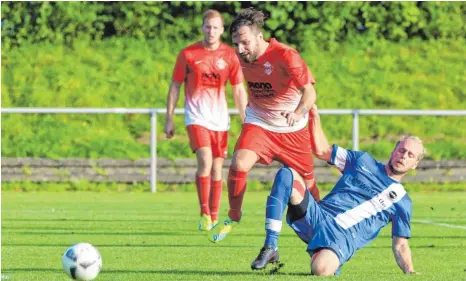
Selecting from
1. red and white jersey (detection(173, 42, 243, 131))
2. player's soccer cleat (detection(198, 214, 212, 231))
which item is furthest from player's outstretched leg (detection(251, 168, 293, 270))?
red and white jersey (detection(173, 42, 243, 131))

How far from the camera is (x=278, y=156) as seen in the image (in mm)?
11539

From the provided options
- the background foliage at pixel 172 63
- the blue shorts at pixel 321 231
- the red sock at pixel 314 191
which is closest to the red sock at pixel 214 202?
the red sock at pixel 314 191

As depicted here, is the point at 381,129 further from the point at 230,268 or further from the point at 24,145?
the point at 230,268

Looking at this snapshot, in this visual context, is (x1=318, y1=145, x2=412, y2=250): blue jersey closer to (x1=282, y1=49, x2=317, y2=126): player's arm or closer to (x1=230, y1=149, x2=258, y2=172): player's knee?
(x1=282, y1=49, x2=317, y2=126): player's arm

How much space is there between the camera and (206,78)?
14500 millimetres

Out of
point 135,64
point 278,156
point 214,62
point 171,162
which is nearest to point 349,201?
point 278,156

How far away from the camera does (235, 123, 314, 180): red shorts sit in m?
11.4

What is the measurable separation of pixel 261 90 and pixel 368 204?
2373mm

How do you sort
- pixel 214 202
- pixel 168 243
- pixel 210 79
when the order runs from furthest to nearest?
pixel 210 79, pixel 214 202, pixel 168 243

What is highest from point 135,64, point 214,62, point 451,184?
point 214,62

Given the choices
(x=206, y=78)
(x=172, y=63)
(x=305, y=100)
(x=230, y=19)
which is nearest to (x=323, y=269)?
(x=305, y=100)

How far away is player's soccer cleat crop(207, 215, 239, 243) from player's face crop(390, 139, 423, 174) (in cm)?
229

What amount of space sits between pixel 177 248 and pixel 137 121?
11.6m

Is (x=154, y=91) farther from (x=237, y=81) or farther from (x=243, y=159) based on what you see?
(x=243, y=159)
